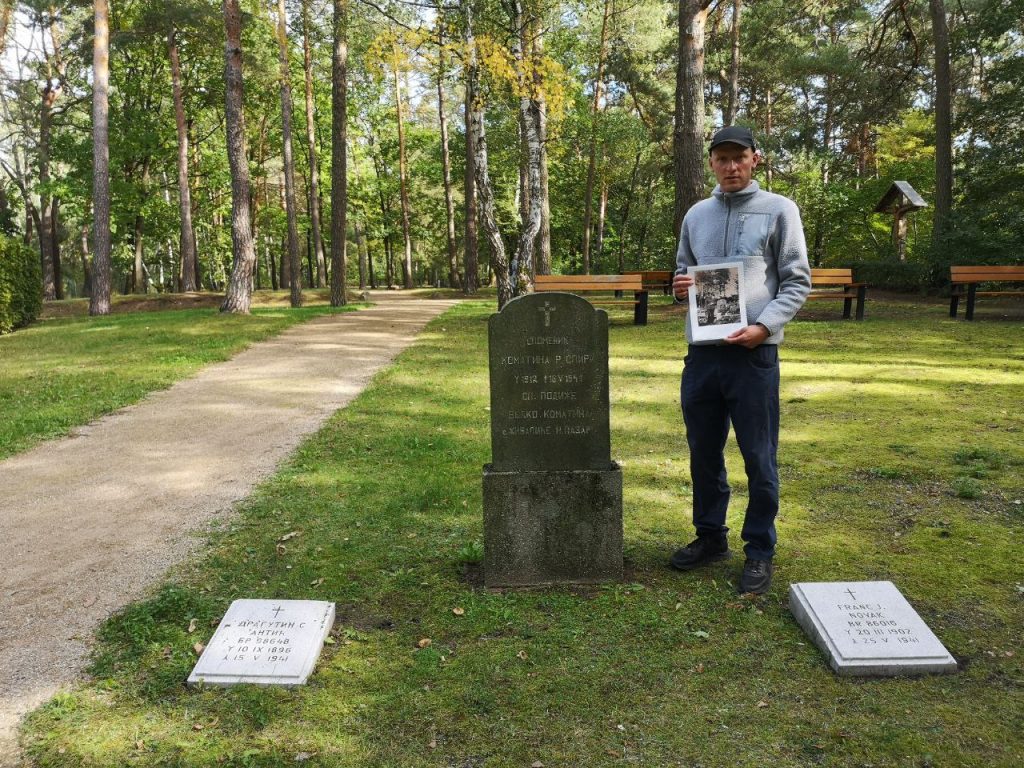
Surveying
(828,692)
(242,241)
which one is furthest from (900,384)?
(242,241)


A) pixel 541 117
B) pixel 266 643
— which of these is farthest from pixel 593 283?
pixel 266 643

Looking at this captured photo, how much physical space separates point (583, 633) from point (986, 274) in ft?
47.4

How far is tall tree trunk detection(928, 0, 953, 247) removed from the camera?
1853 centimetres

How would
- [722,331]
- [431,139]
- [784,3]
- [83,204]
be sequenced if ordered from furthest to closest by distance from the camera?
[431,139], [83,204], [784,3], [722,331]

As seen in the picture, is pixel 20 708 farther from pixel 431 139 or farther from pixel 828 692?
pixel 431 139

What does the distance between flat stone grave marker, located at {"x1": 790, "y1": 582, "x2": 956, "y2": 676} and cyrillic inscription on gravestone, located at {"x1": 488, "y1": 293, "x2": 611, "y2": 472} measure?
1.28 meters

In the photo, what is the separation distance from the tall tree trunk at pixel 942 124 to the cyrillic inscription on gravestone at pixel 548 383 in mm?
17259

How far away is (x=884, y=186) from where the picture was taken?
27.5 meters

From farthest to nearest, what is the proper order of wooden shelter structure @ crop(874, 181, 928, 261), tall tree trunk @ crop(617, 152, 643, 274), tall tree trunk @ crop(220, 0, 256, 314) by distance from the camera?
tall tree trunk @ crop(617, 152, 643, 274) → wooden shelter structure @ crop(874, 181, 928, 261) → tall tree trunk @ crop(220, 0, 256, 314)

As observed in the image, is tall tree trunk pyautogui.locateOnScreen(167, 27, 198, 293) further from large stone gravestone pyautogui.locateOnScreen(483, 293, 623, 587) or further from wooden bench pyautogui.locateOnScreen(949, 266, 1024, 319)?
large stone gravestone pyautogui.locateOnScreen(483, 293, 623, 587)

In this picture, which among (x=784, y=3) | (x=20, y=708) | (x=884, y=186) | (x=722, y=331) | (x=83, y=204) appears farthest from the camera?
(x=83, y=204)

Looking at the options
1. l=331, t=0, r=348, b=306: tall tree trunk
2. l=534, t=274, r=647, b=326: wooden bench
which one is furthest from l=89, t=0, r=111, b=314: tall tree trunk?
l=534, t=274, r=647, b=326: wooden bench

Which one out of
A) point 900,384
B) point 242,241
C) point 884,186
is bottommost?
point 900,384

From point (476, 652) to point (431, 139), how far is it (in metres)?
40.3
